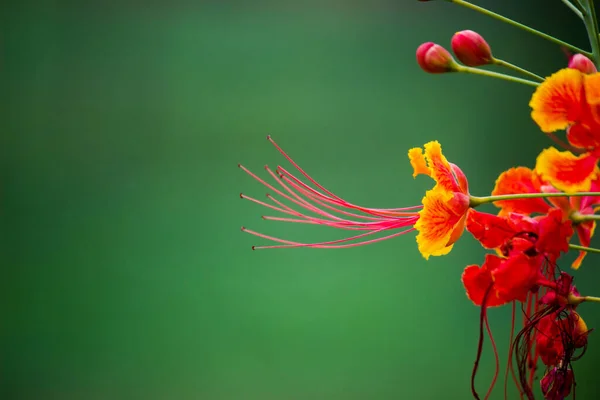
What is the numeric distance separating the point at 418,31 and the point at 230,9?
0.51 metres

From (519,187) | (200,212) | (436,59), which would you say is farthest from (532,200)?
(200,212)

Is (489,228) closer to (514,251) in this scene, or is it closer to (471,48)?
(514,251)

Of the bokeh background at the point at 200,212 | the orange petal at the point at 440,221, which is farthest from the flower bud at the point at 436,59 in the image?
the bokeh background at the point at 200,212

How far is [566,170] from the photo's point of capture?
12.4 inches

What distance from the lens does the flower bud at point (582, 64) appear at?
36 cm

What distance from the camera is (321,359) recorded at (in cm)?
167

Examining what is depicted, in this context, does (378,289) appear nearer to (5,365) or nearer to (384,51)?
(384,51)

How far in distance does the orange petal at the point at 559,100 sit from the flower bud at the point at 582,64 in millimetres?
41

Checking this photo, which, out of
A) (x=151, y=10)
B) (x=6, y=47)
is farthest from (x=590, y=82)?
(x=6, y=47)

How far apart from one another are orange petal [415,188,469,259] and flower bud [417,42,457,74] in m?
0.12

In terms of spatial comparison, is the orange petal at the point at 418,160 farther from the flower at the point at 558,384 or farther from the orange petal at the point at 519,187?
the flower at the point at 558,384

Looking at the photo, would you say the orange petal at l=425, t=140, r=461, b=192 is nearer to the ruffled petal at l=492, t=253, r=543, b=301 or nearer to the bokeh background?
the ruffled petal at l=492, t=253, r=543, b=301

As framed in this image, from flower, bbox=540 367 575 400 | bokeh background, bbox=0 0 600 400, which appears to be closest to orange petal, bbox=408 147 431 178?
flower, bbox=540 367 575 400

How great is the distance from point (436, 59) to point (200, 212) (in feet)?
4.25
